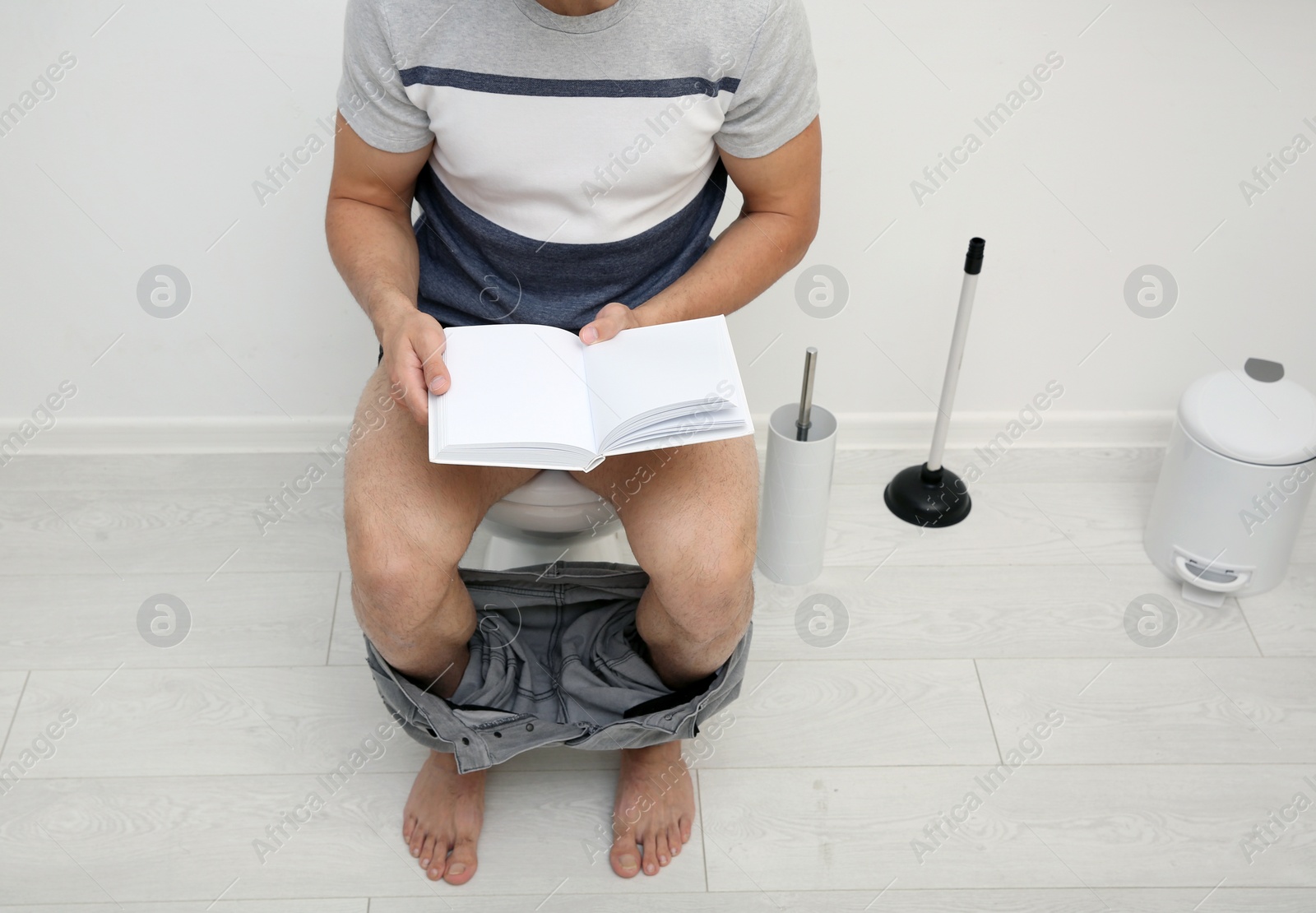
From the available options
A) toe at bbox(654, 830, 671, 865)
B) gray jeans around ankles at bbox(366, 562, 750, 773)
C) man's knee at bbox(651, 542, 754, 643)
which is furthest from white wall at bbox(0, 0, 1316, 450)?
toe at bbox(654, 830, 671, 865)

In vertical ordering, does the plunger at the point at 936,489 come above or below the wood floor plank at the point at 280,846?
above

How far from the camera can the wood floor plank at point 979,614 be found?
162 cm

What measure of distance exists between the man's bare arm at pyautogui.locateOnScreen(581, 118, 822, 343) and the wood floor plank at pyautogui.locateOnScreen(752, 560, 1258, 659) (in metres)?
0.54

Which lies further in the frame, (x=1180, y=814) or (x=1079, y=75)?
(x=1079, y=75)

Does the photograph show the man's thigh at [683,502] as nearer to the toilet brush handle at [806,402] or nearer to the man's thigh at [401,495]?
the man's thigh at [401,495]

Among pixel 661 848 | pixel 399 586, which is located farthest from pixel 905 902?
pixel 399 586

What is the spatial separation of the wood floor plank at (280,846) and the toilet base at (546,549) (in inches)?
11.2

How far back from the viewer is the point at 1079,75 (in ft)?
5.33

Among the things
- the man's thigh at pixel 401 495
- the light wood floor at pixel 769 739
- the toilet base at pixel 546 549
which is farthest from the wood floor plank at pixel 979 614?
the man's thigh at pixel 401 495

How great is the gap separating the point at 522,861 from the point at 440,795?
0.40ft

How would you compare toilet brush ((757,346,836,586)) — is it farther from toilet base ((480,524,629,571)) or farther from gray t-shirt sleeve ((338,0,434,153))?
gray t-shirt sleeve ((338,0,434,153))

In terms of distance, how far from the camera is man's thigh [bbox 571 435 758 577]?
4.01ft

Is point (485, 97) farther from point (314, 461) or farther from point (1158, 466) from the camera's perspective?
point (1158, 466)

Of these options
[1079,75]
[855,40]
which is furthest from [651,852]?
[1079,75]
